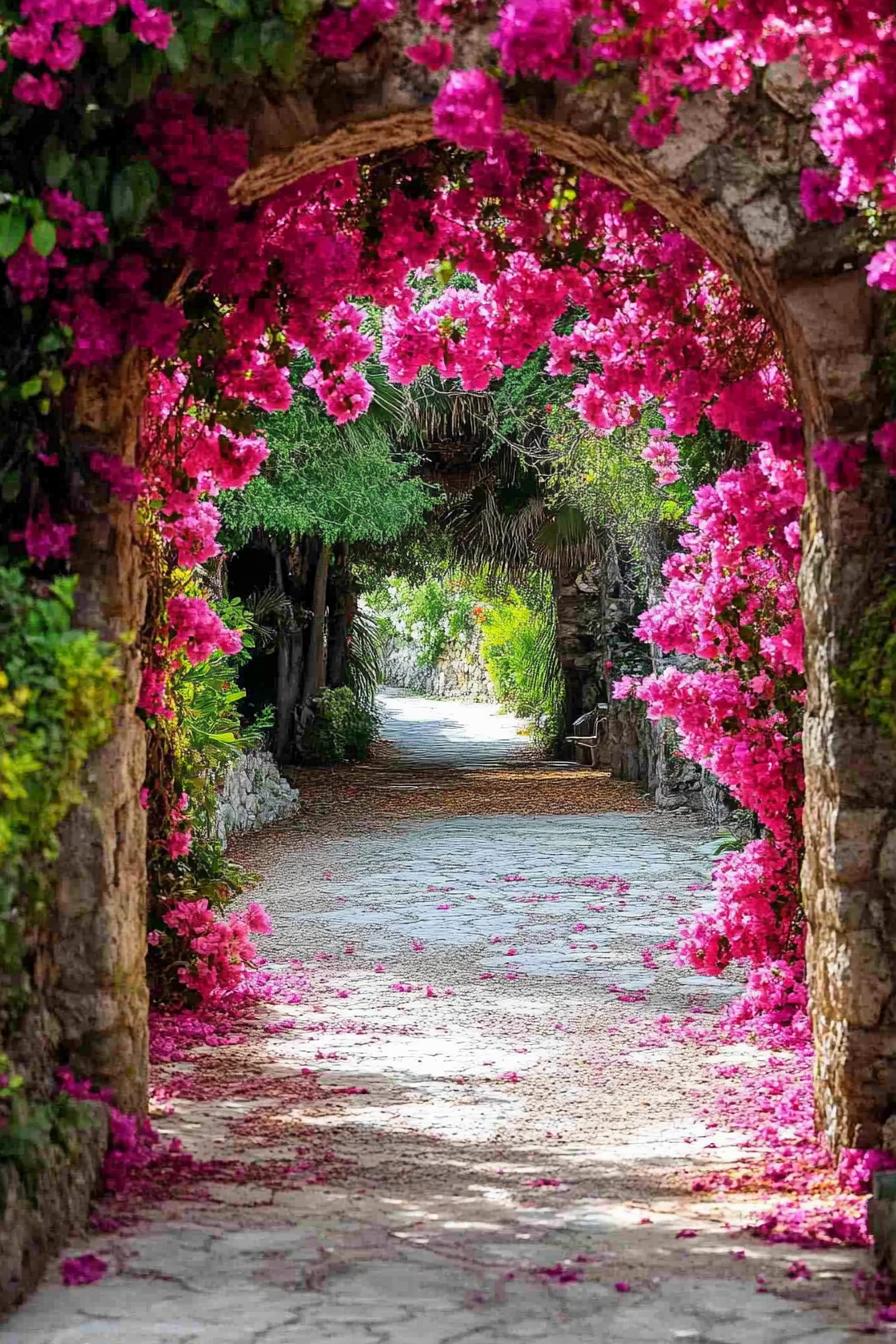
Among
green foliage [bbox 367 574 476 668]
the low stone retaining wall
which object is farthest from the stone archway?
green foliage [bbox 367 574 476 668]

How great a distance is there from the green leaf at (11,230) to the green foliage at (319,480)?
7.94 metres

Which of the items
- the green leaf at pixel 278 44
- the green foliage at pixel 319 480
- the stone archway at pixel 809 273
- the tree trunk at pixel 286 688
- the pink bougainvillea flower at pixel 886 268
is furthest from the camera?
the tree trunk at pixel 286 688

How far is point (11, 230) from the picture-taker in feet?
12.0

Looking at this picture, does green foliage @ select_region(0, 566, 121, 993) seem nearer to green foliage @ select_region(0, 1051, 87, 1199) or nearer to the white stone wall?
green foliage @ select_region(0, 1051, 87, 1199)

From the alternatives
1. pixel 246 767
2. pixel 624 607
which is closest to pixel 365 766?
pixel 624 607

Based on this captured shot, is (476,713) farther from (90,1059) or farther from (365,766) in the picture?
(90,1059)

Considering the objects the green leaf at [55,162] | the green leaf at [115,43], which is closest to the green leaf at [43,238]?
the green leaf at [55,162]

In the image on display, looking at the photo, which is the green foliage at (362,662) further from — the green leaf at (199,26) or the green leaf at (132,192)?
the green leaf at (199,26)

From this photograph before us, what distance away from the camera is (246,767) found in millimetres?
13289

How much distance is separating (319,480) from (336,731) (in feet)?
22.3

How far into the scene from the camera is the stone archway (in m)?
3.97

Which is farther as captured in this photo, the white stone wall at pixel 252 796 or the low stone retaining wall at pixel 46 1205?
the white stone wall at pixel 252 796

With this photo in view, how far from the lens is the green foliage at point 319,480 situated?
1195 centimetres

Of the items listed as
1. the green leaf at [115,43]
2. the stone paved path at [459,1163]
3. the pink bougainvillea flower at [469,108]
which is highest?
the green leaf at [115,43]
